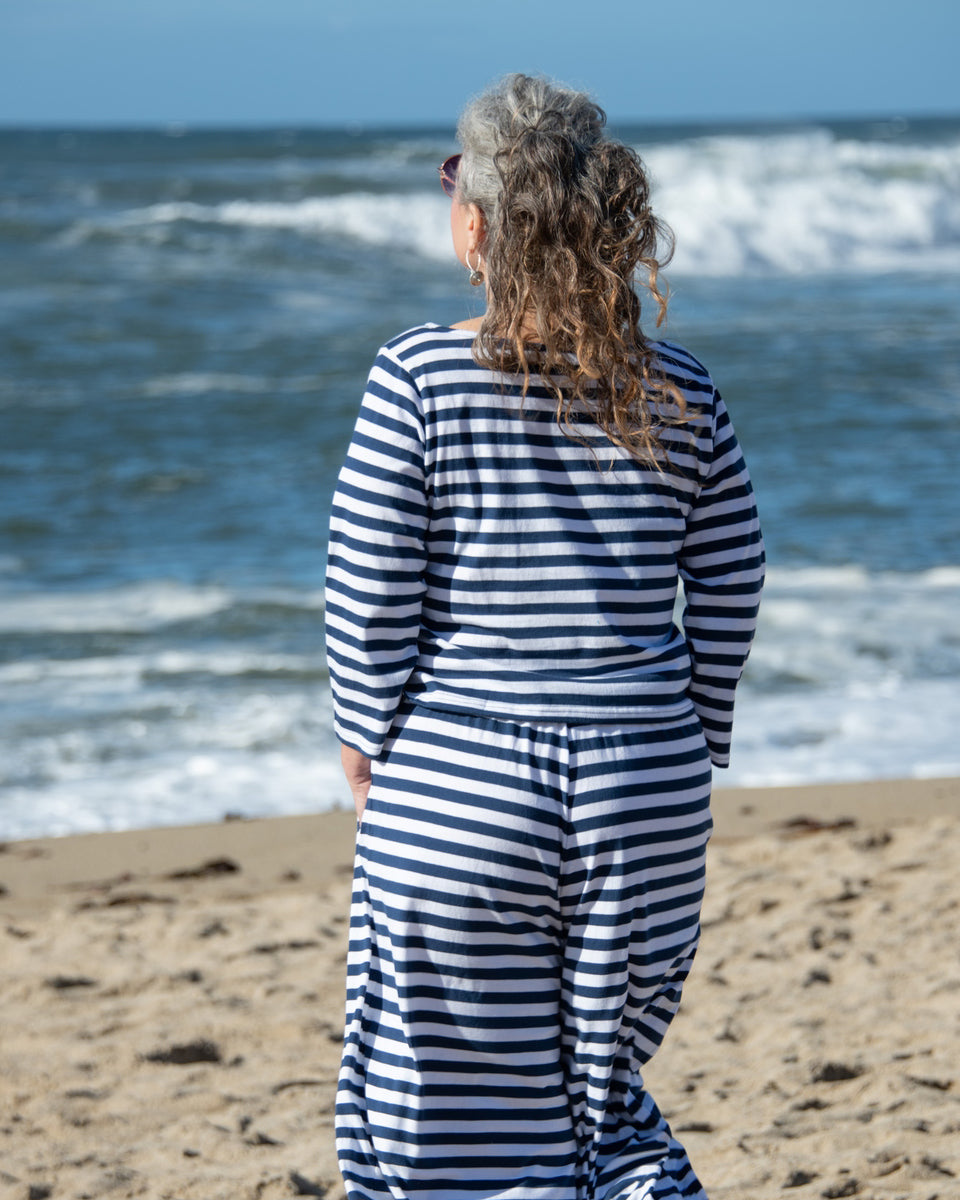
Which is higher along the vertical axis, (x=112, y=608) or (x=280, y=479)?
(x=280, y=479)

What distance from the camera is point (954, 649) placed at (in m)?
6.76

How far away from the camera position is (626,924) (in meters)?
1.73

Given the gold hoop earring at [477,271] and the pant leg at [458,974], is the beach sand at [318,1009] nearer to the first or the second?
the pant leg at [458,974]

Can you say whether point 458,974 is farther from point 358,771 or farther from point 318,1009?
point 318,1009

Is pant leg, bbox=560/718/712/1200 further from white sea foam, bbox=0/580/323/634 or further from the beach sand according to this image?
white sea foam, bbox=0/580/323/634

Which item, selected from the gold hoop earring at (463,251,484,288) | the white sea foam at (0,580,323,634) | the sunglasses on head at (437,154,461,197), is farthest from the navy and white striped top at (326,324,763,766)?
the white sea foam at (0,580,323,634)

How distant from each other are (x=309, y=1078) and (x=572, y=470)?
2.08 meters

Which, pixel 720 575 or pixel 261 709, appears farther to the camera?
pixel 261 709

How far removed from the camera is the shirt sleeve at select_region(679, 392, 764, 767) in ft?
6.06

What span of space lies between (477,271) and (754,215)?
28240mm

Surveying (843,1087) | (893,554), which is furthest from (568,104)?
(893,554)

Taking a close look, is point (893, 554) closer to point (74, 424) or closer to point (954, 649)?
point (954, 649)

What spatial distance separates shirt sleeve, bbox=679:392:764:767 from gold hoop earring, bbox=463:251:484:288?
35cm

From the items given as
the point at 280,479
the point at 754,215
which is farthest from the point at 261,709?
the point at 754,215
